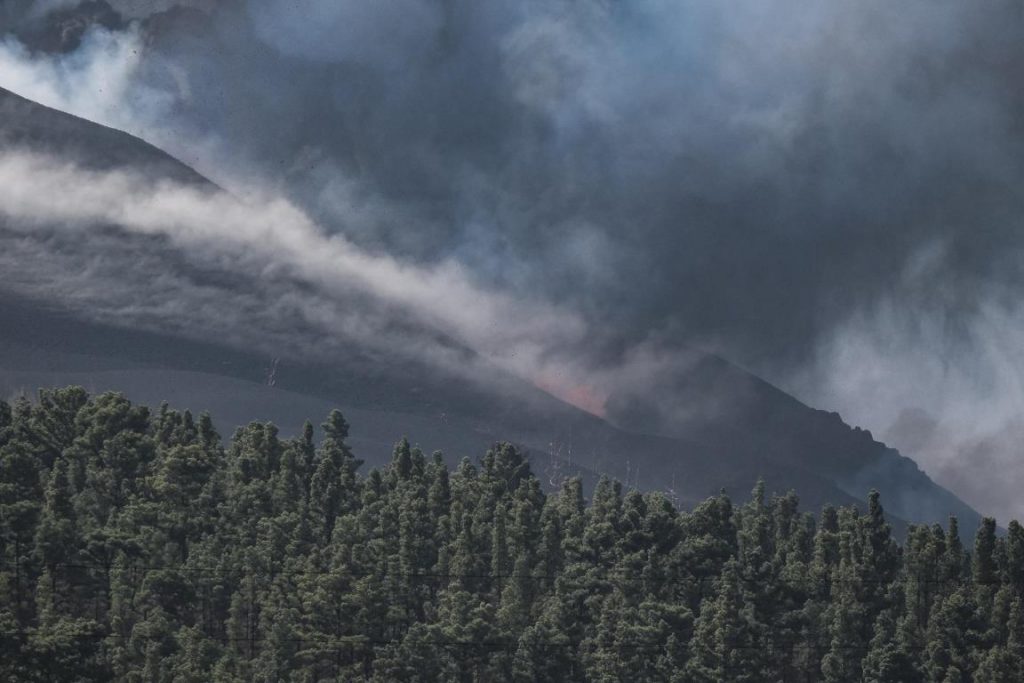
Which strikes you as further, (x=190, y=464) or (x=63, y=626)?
(x=190, y=464)

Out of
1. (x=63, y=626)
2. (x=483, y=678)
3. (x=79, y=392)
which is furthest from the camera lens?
(x=79, y=392)

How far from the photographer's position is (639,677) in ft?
422

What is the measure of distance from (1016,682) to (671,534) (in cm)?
2754

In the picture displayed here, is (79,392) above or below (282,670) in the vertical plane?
above

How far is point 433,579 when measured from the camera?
138m

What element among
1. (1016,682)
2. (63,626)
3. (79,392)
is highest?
(79,392)

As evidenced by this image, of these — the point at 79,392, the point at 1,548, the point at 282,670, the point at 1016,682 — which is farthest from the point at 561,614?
the point at 79,392

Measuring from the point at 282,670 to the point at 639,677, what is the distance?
905 inches

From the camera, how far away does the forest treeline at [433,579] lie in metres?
→ 128

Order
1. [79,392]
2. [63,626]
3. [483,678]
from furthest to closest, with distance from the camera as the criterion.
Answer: [79,392] → [483,678] → [63,626]

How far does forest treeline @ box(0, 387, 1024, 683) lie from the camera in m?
128

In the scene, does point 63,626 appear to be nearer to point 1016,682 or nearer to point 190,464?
point 190,464

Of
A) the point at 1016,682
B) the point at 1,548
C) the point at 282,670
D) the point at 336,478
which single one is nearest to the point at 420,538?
the point at 336,478

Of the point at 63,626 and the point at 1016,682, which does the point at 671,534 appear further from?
the point at 63,626
